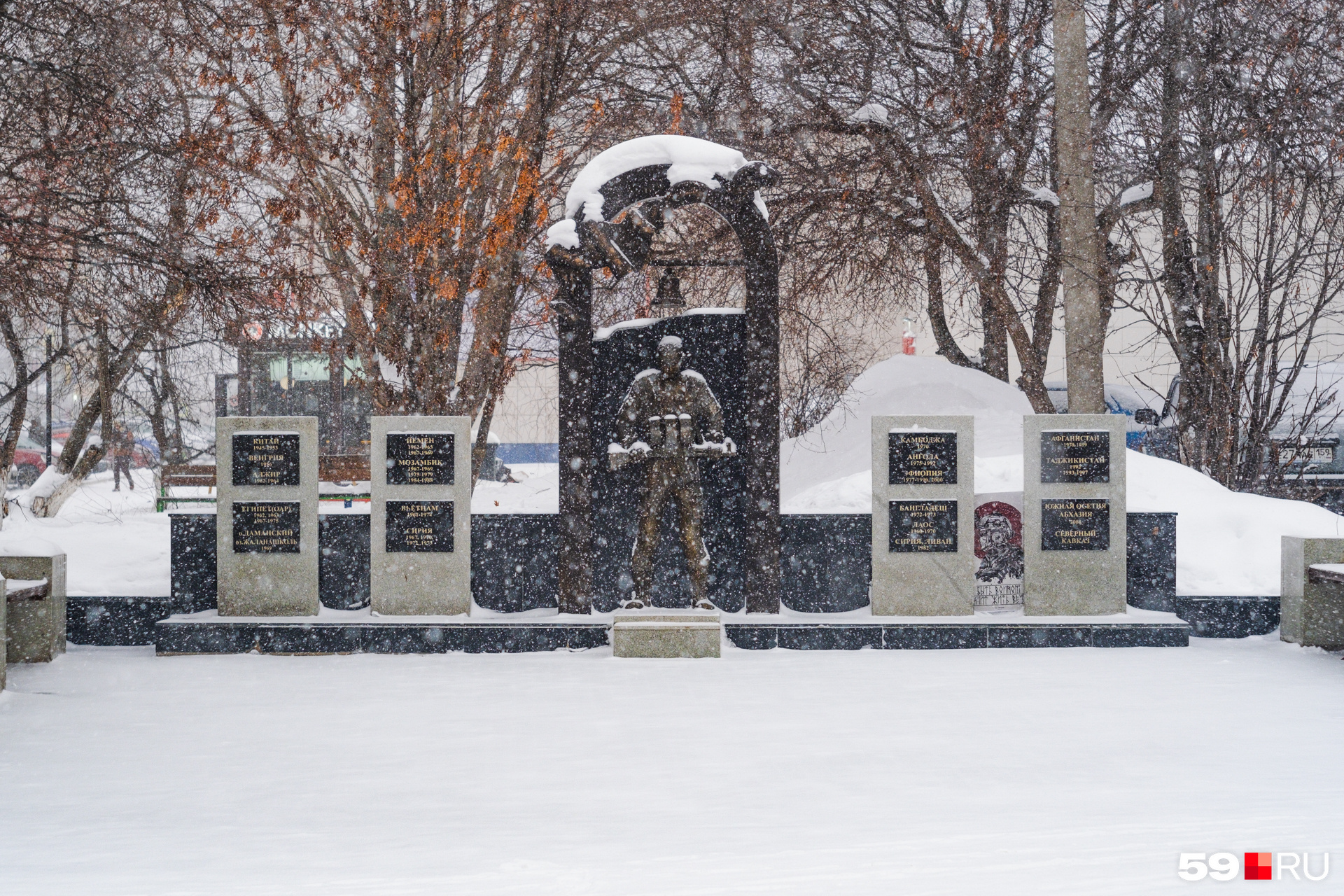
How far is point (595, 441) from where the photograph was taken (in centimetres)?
955

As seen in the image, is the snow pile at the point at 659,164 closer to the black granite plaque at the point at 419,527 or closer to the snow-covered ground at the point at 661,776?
the black granite plaque at the point at 419,527

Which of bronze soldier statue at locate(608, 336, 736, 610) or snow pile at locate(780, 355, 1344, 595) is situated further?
snow pile at locate(780, 355, 1344, 595)

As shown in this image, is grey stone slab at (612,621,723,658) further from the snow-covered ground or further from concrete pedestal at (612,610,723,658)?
the snow-covered ground

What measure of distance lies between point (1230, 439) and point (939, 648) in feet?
18.9

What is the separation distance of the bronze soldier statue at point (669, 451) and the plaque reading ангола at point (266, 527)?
2.57 metres

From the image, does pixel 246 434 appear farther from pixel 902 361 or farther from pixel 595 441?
pixel 902 361

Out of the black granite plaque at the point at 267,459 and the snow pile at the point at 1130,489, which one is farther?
the snow pile at the point at 1130,489

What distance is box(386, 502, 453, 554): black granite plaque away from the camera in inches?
351

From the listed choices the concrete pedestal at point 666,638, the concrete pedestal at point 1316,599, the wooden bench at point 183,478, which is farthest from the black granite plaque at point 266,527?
the wooden bench at point 183,478

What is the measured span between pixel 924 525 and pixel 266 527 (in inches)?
204

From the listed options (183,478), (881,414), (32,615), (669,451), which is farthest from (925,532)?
(183,478)

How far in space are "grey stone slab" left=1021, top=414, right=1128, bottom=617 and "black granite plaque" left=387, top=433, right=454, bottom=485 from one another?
4.58 metres

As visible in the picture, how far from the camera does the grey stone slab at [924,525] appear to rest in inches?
353

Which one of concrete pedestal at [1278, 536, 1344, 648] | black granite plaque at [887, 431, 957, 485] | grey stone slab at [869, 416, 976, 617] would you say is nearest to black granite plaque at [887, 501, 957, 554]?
grey stone slab at [869, 416, 976, 617]
